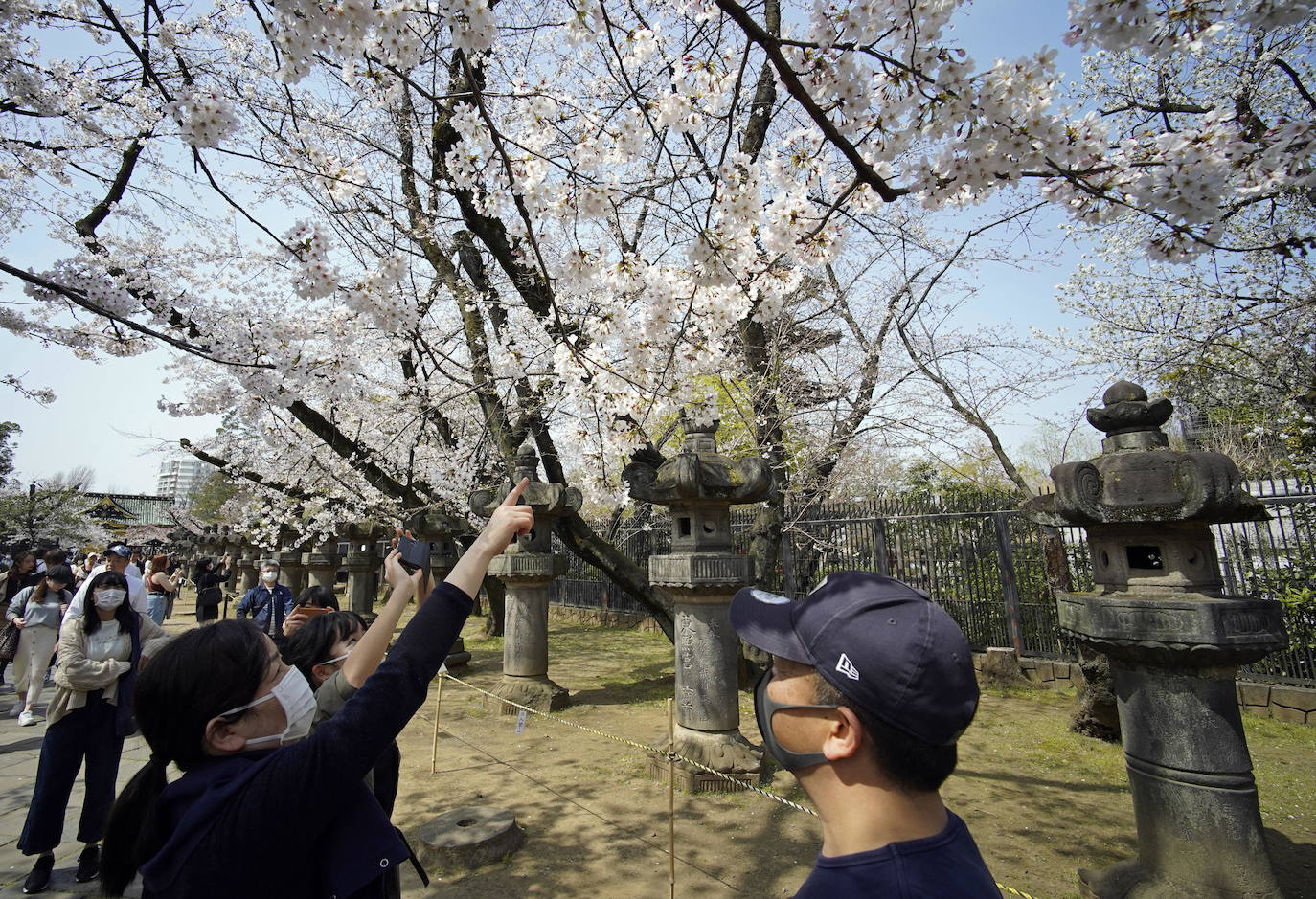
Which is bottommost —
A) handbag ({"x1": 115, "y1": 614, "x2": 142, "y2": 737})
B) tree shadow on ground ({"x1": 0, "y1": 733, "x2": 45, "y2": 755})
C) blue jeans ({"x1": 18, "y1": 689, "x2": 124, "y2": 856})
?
tree shadow on ground ({"x1": 0, "y1": 733, "x2": 45, "y2": 755})

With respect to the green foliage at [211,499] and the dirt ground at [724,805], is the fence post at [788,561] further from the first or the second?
the green foliage at [211,499]

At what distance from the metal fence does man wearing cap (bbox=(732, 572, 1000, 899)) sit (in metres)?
6.90

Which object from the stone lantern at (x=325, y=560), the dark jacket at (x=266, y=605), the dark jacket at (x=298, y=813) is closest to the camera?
the dark jacket at (x=298, y=813)

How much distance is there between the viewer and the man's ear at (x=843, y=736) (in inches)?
47.3

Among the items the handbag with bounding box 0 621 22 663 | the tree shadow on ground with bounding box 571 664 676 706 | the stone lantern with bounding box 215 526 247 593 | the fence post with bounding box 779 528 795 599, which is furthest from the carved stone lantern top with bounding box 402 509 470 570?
the stone lantern with bounding box 215 526 247 593

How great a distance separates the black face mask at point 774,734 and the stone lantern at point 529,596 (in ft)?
21.1

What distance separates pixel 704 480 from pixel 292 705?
4.20m

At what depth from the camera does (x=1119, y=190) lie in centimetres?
319

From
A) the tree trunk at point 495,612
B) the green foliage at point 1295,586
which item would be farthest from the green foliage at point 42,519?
the green foliage at point 1295,586

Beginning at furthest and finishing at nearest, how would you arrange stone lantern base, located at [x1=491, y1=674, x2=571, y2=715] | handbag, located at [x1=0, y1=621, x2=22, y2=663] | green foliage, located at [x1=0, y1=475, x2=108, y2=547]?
green foliage, located at [x1=0, y1=475, x2=108, y2=547] → stone lantern base, located at [x1=491, y1=674, x2=571, y2=715] → handbag, located at [x1=0, y1=621, x2=22, y2=663]

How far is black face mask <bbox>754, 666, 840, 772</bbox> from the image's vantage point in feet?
4.11

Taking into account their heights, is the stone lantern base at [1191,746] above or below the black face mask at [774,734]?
below

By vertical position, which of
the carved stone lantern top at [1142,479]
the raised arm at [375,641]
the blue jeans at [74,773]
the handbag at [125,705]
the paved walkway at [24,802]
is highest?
the carved stone lantern top at [1142,479]

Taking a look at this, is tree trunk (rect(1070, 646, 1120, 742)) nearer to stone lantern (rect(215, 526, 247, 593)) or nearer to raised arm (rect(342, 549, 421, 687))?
raised arm (rect(342, 549, 421, 687))
